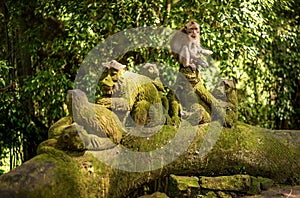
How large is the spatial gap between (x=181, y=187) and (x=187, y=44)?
1.37 m

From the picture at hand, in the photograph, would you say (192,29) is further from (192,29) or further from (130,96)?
(130,96)

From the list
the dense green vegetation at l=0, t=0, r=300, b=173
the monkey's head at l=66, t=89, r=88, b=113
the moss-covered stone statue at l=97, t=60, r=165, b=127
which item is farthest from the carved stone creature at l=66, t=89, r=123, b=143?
the dense green vegetation at l=0, t=0, r=300, b=173

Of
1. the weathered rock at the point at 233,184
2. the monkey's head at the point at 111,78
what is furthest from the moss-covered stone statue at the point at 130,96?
the weathered rock at the point at 233,184

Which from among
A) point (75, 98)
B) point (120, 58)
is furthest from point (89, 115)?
point (120, 58)

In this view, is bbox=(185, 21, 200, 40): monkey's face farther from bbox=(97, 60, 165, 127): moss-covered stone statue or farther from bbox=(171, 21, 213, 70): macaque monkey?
bbox=(97, 60, 165, 127): moss-covered stone statue

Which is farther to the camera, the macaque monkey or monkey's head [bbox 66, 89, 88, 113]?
the macaque monkey

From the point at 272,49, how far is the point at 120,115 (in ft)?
14.6

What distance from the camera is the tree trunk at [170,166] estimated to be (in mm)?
3158

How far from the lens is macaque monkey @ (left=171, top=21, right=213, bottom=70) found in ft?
13.6

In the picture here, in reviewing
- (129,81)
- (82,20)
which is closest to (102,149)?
(129,81)

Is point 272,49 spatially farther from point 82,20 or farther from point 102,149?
point 102,149

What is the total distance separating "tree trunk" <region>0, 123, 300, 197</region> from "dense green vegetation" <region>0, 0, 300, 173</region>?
63.4 inches

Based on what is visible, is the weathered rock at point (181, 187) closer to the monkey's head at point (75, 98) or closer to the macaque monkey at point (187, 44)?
the macaque monkey at point (187, 44)

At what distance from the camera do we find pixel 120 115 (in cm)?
375
